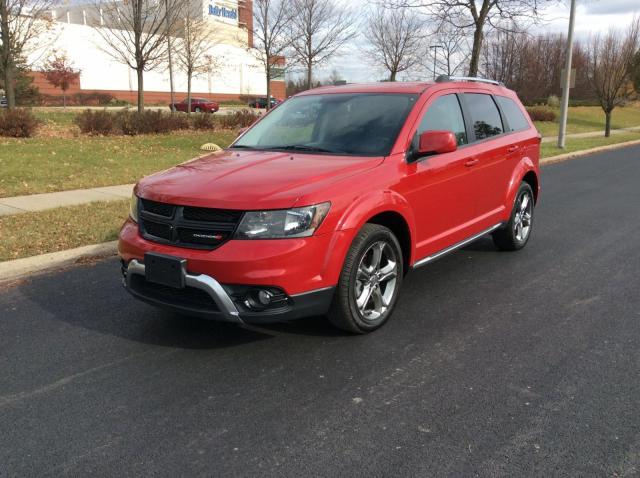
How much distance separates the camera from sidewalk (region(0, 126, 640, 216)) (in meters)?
7.82

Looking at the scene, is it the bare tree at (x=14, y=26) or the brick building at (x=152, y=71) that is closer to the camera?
the bare tree at (x=14, y=26)

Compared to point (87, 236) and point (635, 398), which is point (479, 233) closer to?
point (635, 398)

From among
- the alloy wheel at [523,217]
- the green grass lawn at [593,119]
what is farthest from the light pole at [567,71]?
the alloy wheel at [523,217]

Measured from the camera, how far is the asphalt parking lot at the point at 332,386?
8.88ft

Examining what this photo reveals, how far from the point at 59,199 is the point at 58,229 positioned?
6.67 ft

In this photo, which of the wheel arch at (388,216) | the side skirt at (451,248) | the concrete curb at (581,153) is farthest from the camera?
the concrete curb at (581,153)

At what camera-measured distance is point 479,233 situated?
17.9 ft

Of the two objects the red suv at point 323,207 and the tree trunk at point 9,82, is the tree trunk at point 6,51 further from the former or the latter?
the red suv at point 323,207

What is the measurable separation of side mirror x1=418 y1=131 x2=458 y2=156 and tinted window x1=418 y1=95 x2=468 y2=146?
0.86 feet

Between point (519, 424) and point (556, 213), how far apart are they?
21.4 feet

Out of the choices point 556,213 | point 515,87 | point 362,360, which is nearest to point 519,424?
point 362,360

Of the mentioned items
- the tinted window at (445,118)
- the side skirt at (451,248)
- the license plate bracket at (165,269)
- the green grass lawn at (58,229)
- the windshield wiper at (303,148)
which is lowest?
the green grass lawn at (58,229)

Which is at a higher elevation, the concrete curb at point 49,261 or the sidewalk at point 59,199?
the sidewalk at point 59,199

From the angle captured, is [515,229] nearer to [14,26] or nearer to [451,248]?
[451,248]
